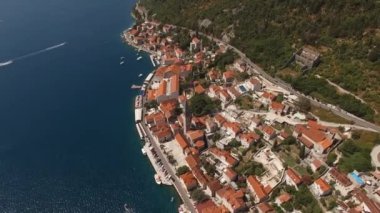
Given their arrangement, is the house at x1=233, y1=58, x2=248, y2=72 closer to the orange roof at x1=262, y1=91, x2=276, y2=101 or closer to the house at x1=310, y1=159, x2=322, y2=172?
the orange roof at x1=262, y1=91, x2=276, y2=101

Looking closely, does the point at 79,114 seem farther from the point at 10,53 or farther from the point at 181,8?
the point at 181,8

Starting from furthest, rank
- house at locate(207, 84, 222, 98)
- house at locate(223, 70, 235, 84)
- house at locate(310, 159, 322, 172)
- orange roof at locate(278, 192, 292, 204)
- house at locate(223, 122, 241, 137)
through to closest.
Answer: house at locate(223, 70, 235, 84), house at locate(207, 84, 222, 98), house at locate(223, 122, 241, 137), house at locate(310, 159, 322, 172), orange roof at locate(278, 192, 292, 204)

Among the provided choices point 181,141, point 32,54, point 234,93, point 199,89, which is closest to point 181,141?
point 181,141

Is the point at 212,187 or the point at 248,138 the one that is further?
the point at 248,138

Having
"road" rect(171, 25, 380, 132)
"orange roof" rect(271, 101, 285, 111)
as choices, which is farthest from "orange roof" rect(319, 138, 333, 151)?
"orange roof" rect(271, 101, 285, 111)

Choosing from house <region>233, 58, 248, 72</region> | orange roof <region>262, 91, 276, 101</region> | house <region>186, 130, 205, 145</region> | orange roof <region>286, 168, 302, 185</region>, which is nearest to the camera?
orange roof <region>286, 168, 302, 185</region>

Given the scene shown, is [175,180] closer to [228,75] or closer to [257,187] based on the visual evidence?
[257,187]
